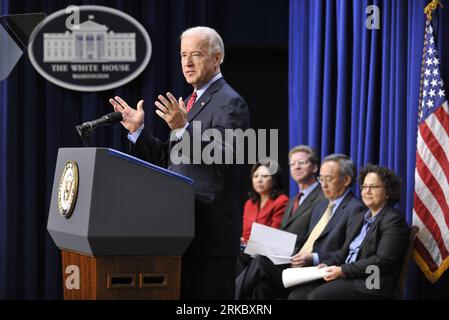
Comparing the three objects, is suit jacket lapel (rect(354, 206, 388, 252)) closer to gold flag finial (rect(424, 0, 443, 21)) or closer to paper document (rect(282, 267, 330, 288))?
paper document (rect(282, 267, 330, 288))

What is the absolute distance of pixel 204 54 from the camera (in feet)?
9.29

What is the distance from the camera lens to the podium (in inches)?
100

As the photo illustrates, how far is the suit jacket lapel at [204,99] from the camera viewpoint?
9.32 ft

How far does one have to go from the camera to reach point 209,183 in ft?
9.05

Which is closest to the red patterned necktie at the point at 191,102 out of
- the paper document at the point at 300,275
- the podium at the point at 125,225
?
the podium at the point at 125,225

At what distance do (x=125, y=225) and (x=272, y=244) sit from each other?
2.88 meters

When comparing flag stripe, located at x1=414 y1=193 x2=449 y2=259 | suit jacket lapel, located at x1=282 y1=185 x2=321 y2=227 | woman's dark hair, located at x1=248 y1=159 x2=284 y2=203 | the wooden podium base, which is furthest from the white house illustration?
the wooden podium base

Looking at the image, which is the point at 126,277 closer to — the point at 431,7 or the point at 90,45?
the point at 431,7

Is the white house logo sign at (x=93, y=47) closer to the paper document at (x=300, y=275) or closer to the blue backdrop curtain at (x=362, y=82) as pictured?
the blue backdrop curtain at (x=362, y=82)

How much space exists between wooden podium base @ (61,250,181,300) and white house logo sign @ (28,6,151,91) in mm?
4675

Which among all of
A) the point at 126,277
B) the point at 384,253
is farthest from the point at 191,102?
the point at 384,253
